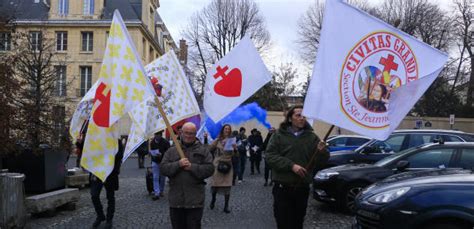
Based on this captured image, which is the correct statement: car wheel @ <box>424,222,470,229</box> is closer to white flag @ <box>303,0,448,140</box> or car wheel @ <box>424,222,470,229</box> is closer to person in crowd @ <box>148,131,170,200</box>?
white flag @ <box>303,0,448,140</box>

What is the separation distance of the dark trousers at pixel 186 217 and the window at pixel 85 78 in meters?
38.0

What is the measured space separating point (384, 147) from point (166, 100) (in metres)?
5.89

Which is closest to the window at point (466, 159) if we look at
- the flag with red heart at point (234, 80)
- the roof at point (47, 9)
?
the flag with red heart at point (234, 80)

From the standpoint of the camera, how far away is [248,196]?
36.9ft

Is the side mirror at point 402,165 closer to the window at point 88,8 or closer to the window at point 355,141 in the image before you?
the window at point 355,141

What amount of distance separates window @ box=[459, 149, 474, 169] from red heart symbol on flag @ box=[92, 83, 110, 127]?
5.99 m

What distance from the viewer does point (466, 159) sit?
8.12 meters

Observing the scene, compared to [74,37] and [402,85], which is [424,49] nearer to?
[402,85]

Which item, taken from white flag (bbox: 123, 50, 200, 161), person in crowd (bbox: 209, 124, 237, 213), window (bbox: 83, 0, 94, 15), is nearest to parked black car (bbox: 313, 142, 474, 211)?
person in crowd (bbox: 209, 124, 237, 213)

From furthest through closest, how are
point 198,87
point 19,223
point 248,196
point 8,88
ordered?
1. point 198,87
2. point 248,196
3. point 8,88
4. point 19,223

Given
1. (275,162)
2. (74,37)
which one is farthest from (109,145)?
(74,37)

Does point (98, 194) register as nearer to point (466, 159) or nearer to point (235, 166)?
point (466, 159)

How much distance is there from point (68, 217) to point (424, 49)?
257 inches

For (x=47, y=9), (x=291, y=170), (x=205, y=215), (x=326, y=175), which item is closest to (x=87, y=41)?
(x=47, y=9)
